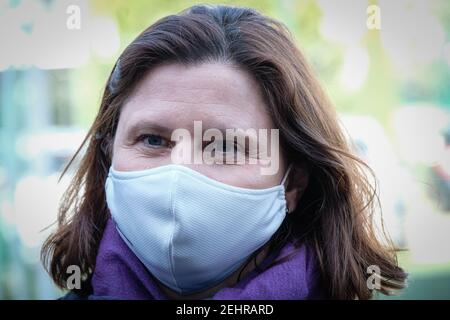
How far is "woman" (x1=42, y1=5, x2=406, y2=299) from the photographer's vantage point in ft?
3.94

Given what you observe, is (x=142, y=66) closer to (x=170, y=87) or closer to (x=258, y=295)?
(x=170, y=87)

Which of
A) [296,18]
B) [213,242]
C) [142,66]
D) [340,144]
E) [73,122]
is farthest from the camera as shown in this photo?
[73,122]

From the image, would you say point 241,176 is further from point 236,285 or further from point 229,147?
point 236,285

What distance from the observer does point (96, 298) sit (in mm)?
1264

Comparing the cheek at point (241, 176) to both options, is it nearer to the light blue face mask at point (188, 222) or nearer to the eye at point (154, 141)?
the light blue face mask at point (188, 222)

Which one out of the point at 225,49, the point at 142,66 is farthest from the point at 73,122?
the point at 225,49

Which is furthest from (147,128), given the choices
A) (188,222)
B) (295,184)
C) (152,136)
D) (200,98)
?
(295,184)

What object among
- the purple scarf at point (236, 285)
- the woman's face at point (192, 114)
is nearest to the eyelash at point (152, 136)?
the woman's face at point (192, 114)

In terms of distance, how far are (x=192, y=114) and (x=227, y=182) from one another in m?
0.19

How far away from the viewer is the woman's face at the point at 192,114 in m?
1.22

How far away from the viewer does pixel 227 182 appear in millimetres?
1227

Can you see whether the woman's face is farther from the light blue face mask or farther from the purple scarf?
the purple scarf

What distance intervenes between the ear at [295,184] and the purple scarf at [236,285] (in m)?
0.13

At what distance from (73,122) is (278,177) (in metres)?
1.25
